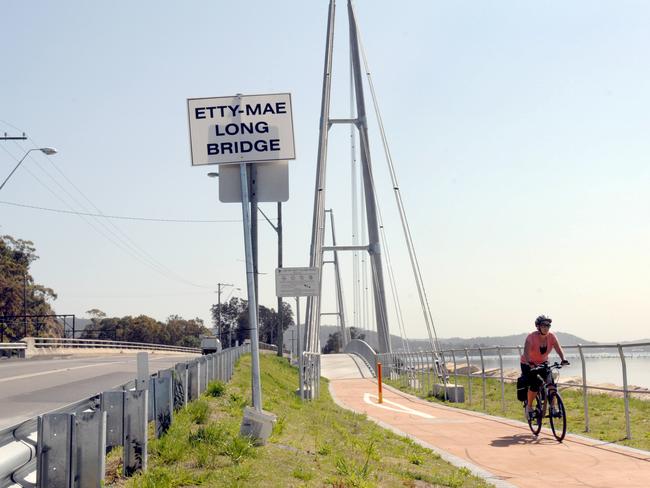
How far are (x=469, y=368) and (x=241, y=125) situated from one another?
39.4 ft

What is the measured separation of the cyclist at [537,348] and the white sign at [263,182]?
4.32 meters

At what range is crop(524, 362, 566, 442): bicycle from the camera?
11.0 metres

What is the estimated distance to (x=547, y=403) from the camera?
11172 millimetres

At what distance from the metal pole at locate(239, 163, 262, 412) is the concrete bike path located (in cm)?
231

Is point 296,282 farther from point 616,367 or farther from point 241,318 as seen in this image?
point 241,318

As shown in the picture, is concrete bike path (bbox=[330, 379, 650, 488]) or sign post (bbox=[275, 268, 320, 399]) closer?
concrete bike path (bbox=[330, 379, 650, 488])

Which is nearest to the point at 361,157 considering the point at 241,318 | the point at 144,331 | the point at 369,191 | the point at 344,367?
the point at 369,191

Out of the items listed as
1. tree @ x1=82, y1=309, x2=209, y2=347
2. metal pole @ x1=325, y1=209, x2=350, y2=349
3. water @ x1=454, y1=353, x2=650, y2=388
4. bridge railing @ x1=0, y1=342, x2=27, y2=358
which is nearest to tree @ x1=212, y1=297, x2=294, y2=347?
tree @ x1=82, y1=309, x2=209, y2=347

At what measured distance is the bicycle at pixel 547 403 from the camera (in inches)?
432

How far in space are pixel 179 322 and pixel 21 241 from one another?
5674 centimetres

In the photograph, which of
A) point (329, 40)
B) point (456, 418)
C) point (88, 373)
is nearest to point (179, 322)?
point (329, 40)

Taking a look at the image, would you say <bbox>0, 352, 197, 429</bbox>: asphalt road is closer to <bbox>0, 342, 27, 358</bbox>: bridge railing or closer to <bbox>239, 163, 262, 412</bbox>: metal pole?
<bbox>239, 163, 262, 412</bbox>: metal pole

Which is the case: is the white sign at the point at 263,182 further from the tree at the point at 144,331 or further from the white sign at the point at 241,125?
the tree at the point at 144,331

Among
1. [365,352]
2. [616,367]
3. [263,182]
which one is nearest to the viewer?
[263,182]
